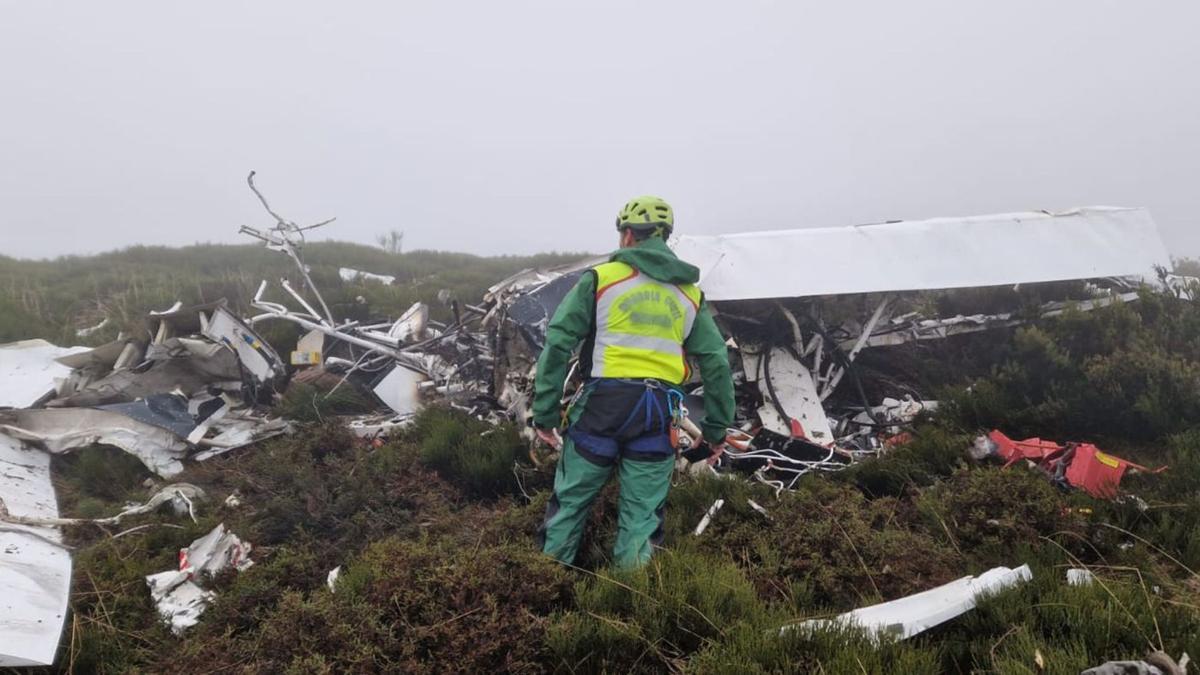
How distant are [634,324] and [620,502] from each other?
2.99ft

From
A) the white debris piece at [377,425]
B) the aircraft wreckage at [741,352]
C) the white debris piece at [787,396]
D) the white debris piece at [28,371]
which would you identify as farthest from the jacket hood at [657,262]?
the white debris piece at [28,371]

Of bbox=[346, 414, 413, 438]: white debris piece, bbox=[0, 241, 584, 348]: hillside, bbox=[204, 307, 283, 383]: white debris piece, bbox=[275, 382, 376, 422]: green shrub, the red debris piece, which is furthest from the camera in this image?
bbox=[0, 241, 584, 348]: hillside

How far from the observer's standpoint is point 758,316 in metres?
6.16

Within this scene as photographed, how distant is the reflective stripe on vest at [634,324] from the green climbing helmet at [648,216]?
0.28 m

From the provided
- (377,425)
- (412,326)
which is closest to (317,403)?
(377,425)

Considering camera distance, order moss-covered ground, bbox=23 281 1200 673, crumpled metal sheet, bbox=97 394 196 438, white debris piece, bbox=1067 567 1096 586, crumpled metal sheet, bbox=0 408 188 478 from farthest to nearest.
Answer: crumpled metal sheet, bbox=97 394 196 438 → crumpled metal sheet, bbox=0 408 188 478 → white debris piece, bbox=1067 567 1096 586 → moss-covered ground, bbox=23 281 1200 673

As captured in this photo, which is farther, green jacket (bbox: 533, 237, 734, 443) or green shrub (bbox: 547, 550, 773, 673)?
green jacket (bbox: 533, 237, 734, 443)

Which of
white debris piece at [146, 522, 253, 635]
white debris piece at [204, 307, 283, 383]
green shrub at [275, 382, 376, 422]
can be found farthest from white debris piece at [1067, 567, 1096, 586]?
white debris piece at [204, 307, 283, 383]

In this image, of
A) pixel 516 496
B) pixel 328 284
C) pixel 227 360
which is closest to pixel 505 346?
pixel 516 496

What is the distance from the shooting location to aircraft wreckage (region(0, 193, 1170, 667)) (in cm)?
533

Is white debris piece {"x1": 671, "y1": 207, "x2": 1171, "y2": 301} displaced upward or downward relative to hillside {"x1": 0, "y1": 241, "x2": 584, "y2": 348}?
upward

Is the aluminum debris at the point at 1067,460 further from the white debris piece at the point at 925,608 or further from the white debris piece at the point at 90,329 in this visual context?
the white debris piece at the point at 90,329

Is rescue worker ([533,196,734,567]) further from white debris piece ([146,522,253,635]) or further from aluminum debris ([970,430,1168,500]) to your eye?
aluminum debris ([970,430,1168,500])

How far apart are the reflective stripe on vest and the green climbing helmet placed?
0.92 ft
